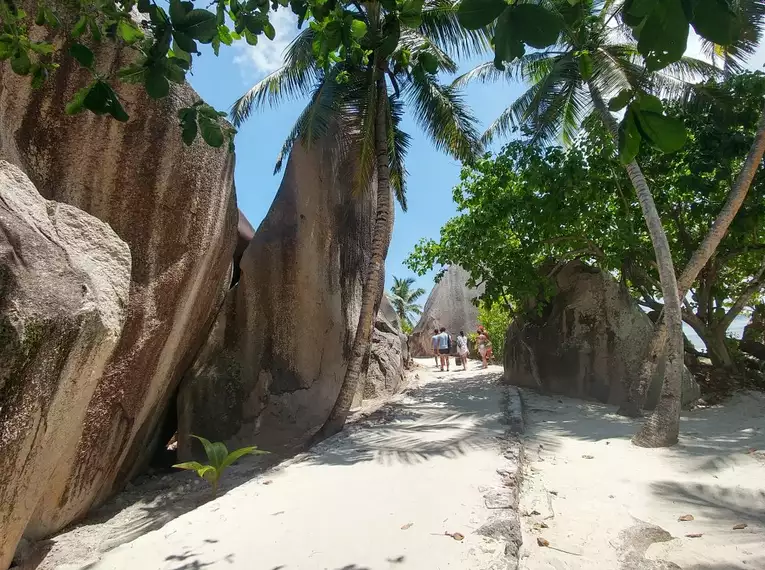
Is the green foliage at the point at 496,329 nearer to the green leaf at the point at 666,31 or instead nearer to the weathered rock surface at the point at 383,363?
the weathered rock surface at the point at 383,363

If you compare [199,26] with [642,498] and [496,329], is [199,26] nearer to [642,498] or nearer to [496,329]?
[642,498]

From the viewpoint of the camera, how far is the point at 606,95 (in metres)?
9.37

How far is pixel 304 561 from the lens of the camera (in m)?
2.87

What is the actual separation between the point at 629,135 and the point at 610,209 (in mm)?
9567

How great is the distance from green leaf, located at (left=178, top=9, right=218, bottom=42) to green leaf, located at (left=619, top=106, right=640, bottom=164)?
1.21 m

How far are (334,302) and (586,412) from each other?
4.70m

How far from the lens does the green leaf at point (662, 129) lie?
108 cm

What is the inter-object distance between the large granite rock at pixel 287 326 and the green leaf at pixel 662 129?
7.64 metres

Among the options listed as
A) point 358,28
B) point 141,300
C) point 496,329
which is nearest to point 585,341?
point 141,300

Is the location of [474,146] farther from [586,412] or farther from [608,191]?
[586,412]

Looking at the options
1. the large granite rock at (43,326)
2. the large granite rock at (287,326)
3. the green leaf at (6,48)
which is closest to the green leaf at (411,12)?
the green leaf at (6,48)

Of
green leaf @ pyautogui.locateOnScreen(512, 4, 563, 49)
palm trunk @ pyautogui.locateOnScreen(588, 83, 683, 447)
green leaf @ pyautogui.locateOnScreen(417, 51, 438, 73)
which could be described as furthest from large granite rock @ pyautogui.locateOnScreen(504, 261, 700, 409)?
green leaf @ pyautogui.locateOnScreen(512, 4, 563, 49)

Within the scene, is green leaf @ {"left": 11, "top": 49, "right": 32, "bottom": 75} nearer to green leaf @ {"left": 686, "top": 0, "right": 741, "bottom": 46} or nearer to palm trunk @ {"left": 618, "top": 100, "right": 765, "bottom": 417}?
green leaf @ {"left": 686, "top": 0, "right": 741, "bottom": 46}

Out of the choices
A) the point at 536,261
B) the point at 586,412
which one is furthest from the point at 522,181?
the point at 586,412
